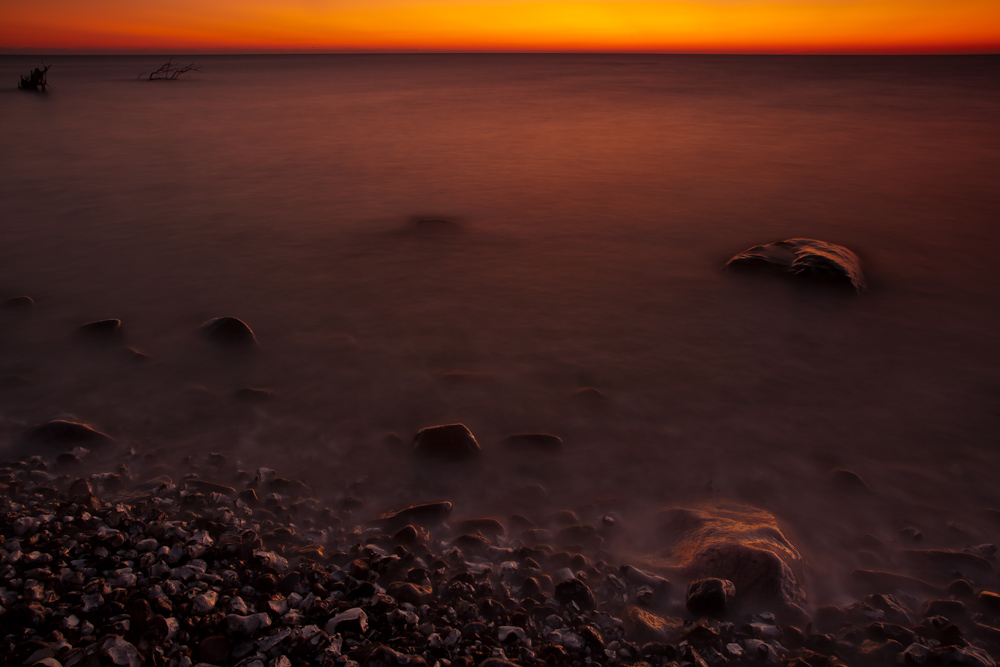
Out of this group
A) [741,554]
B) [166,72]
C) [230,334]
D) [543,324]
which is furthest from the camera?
[166,72]

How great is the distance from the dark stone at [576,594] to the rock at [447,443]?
911 mm

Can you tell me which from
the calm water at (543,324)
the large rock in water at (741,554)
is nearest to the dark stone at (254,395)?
the calm water at (543,324)

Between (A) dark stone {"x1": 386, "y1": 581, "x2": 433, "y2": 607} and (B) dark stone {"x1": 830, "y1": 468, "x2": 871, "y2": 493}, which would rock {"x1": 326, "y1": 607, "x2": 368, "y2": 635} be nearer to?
(A) dark stone {"x1": 386, "y1": 581, "x2": 433, "y2": 607}

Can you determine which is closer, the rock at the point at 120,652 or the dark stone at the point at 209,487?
the rock at the point at 120,652

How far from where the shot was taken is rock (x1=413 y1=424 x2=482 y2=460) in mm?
2809

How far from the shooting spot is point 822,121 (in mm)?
16172

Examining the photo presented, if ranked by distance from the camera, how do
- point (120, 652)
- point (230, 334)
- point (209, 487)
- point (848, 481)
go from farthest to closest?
1. point (230, 334)
2. point (848, 481)
3. point (209, 487)
4. point (120, 652)

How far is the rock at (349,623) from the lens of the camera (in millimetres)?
1801

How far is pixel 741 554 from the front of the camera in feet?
6.91

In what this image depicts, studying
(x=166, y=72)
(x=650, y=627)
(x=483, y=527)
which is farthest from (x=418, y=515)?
(x=166, y=72)

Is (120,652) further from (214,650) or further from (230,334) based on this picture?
(230,334)

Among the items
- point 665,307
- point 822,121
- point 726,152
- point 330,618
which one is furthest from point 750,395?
point 822,121

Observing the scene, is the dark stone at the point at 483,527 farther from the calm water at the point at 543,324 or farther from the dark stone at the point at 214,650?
the dark stone at the point at 214,650

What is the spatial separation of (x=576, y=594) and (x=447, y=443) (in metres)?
1.04
